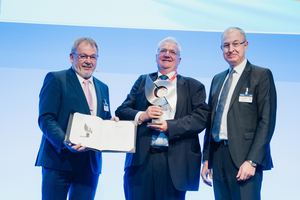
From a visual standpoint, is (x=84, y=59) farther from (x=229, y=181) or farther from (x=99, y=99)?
(x=229, y=181)

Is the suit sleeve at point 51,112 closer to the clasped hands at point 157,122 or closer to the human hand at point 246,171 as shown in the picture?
the clasped hands at point 157,122

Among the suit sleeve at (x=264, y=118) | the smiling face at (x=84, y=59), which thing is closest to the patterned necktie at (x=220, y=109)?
the suit sleeve at (x=264, y=118)

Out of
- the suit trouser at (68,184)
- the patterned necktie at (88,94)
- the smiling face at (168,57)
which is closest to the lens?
the suit trouser at (68,184)

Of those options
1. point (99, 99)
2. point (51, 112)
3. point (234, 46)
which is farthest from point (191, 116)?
point (51, 112)

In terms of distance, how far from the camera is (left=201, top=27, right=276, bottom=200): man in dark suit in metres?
1.87

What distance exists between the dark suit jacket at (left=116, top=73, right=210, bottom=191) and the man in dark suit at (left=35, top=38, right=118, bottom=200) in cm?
29

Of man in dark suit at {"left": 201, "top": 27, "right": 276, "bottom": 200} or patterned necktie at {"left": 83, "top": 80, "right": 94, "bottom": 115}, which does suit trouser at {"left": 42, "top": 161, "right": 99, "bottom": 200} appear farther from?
man in dark suit at {"left": 201, "top": 27, "right": 276, "bottom": 200}

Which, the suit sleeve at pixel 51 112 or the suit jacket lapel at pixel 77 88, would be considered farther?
the suit jacket lapel at pixel 77 88

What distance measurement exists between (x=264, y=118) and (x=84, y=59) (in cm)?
151

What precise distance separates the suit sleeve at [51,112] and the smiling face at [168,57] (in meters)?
0.91

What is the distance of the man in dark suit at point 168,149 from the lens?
202 centimetres

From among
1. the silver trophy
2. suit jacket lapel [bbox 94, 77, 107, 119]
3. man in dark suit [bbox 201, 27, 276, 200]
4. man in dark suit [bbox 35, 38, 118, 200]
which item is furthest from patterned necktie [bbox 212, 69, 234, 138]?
suit jacket lapel [bbox 94, 77, 107, 119]

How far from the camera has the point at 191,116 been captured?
2109 millimetres

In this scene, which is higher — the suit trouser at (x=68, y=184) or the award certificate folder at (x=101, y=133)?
the award certificate folder at (x=101, y=133)
